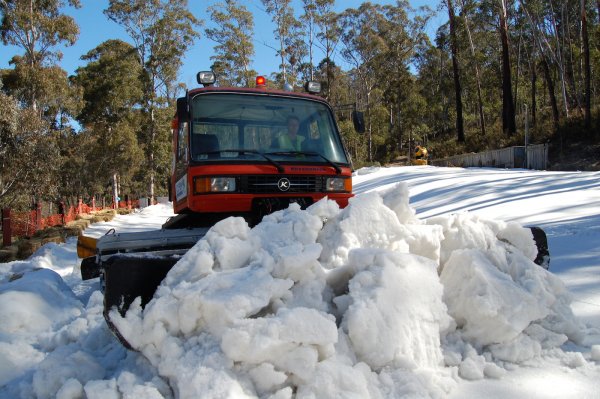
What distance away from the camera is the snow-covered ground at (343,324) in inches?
83.6

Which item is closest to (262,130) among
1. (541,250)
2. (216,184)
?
(216,184)

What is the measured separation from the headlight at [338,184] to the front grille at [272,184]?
0.14m

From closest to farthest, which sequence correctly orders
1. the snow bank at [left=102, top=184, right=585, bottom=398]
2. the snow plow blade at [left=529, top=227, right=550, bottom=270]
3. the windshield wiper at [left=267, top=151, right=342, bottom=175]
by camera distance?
the snow bank at [left=102, top=184, right=585, bottom=398]
the snow plow blade at [left=529, top=227, right=550, bottom=270]
the windshield wiper at [left=267, top=151, right=342, bottom=175]

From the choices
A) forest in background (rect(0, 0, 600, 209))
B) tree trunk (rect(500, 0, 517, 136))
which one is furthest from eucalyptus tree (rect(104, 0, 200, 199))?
tree trunk (rect(500, 0, 517, 136))

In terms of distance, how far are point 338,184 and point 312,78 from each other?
3258 centimetres

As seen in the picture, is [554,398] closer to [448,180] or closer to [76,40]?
[448,180]

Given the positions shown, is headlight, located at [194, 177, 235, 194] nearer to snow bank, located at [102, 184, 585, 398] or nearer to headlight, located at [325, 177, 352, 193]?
headlight, located at [325, 177, 352, 193]

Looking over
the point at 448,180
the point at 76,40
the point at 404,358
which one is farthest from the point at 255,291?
the point at 76,40

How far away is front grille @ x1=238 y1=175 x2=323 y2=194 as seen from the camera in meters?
4.22

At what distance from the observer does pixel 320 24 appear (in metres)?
36.1

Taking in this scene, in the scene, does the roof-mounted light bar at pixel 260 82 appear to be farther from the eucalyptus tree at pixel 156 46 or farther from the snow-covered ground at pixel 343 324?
the eucalyptus tree at pixel 156 46

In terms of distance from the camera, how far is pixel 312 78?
36031 millimetres

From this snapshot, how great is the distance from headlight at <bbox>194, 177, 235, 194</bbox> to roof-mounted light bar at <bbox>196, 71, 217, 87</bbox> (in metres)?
1.36

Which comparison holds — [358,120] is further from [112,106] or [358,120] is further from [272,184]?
[112,106]
